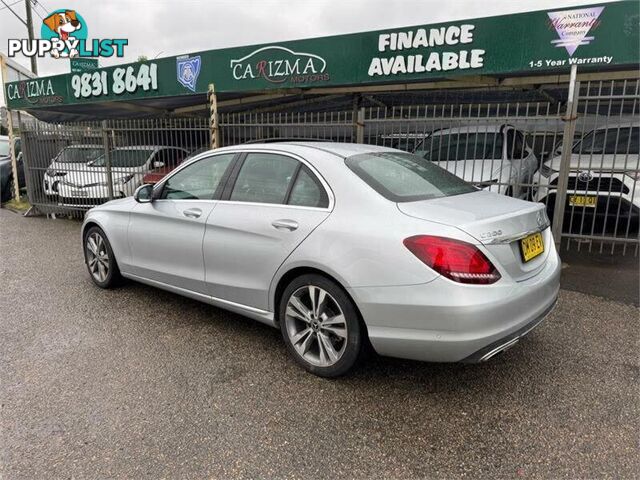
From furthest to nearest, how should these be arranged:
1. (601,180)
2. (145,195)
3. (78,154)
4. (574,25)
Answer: (78,154) < (601,180) < (574,25) < (145,195)

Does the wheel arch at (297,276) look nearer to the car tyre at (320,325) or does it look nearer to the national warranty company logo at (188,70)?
the car tyre at (320,325)

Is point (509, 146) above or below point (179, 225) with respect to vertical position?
above

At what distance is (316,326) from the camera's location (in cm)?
308

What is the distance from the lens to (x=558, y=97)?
857cm

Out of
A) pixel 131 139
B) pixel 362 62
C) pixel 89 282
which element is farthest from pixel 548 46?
pixel 131 139

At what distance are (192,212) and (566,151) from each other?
13.7ft

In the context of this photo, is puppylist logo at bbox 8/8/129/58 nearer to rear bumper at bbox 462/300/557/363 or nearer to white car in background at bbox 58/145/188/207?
white car in background at bbox 58/145/188/207

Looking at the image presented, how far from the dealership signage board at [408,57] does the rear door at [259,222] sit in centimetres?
365

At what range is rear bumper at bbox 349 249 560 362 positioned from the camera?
8.23ft

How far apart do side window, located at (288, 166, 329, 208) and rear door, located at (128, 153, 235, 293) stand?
2.55 feet

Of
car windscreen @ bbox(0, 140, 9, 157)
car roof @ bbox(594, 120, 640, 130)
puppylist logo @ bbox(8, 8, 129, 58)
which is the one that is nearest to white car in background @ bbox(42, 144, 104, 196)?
car windscreen @ bbox(0, 140, 9, 157)

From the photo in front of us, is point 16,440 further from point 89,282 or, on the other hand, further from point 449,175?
point 449,175

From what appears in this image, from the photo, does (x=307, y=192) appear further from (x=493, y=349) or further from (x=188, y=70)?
(x=188, y=70)

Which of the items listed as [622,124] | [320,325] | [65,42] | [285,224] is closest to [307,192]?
[285,224]
